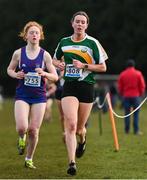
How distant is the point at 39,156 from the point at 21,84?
99.5 inches

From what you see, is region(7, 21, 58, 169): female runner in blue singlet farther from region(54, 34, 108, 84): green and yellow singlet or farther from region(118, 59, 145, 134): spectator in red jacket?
region(118, 59, 145, 134): spectator in red jacket

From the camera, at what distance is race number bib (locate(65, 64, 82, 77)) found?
948 cm

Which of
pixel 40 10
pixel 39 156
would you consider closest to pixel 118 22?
pixel 40 10

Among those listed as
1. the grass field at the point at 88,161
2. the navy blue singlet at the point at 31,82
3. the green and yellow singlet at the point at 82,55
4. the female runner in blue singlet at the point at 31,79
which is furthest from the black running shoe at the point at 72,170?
the green and yellow singlet at the point at 82,55

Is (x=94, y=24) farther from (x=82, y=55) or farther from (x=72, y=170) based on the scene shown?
(x=72, y=170)

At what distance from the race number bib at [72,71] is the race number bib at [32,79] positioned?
44 cm

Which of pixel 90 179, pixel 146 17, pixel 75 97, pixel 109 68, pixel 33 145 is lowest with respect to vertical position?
pixel 90 179

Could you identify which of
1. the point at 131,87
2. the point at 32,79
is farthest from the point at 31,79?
the point at 131,87

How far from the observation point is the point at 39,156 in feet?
38.9

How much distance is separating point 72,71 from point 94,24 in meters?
62.1

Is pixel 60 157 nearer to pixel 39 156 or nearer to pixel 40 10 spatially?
pixel 39 156

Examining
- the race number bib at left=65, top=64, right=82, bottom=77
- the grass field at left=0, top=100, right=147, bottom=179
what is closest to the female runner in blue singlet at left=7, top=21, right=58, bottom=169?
the race number bib at left=65, top=64, right=82, bottom=77

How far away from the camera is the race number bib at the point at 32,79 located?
9.57m

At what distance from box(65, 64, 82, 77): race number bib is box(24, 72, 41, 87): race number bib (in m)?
0.44
